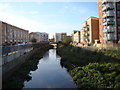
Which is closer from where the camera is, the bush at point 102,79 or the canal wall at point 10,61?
the bush at point 102,79

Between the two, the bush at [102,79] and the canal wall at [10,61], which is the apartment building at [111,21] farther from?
the canal wall at [10,61]

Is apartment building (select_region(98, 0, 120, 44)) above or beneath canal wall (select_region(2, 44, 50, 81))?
above

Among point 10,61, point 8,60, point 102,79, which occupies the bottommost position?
point 102,79

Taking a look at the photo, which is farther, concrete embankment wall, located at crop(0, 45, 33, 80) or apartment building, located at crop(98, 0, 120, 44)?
apartment building, located at crop(98, 0, 120, 44)

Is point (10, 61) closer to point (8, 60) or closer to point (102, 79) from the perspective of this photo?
point (8, 60)

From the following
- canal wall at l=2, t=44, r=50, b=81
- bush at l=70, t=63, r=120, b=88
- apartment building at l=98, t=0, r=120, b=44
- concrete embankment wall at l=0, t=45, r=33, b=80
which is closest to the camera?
bush at l=70, t=63, r=120, b=88

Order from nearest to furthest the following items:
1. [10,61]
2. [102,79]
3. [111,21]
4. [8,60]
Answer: [102,79] < [8,60] < [10,61] < [111,21]

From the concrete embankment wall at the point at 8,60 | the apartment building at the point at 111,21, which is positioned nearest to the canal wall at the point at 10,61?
the concrete embankment wall at the point at 8,60

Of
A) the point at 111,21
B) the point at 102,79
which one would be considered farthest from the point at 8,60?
the point at 111,21

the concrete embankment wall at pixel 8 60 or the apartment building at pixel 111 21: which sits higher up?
the apartment building at pixel 111 21

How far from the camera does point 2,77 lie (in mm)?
11883

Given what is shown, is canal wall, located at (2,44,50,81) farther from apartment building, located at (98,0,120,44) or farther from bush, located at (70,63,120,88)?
apartment building, located at (98,0,120,44)

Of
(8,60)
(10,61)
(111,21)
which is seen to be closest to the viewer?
(8,60)

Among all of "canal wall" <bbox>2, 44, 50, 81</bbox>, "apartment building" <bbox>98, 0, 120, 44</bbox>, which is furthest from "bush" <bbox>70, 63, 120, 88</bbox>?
"apartment building" <bbox>98, 0, 120, 44</bbox>
